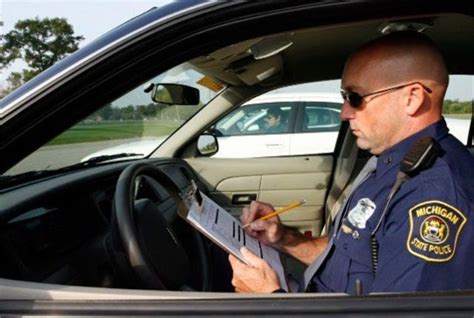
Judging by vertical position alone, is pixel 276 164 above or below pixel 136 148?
below

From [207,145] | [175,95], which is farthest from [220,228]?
[207,145]

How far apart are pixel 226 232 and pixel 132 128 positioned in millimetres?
1227

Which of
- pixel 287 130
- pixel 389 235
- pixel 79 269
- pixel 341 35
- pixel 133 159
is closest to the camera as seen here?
pixel 389 235

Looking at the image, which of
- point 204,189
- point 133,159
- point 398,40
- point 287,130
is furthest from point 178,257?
point 287,130

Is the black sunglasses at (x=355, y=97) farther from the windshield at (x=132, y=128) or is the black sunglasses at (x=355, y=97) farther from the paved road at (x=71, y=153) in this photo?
the paved road at (x=71, y=153)

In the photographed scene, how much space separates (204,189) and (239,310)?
2425mm

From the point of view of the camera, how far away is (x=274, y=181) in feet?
11.5

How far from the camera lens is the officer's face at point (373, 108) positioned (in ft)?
5.13

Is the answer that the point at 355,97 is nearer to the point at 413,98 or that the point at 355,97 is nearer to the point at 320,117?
the point at 413,98

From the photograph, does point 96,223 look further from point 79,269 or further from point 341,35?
point 341,35

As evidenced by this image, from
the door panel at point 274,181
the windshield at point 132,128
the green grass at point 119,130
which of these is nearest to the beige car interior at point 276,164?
the door panel at point 274,181

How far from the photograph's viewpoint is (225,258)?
6.70 feet

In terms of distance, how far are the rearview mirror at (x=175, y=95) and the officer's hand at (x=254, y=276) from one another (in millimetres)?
993

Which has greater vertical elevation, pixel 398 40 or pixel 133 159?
pixel 398 40
